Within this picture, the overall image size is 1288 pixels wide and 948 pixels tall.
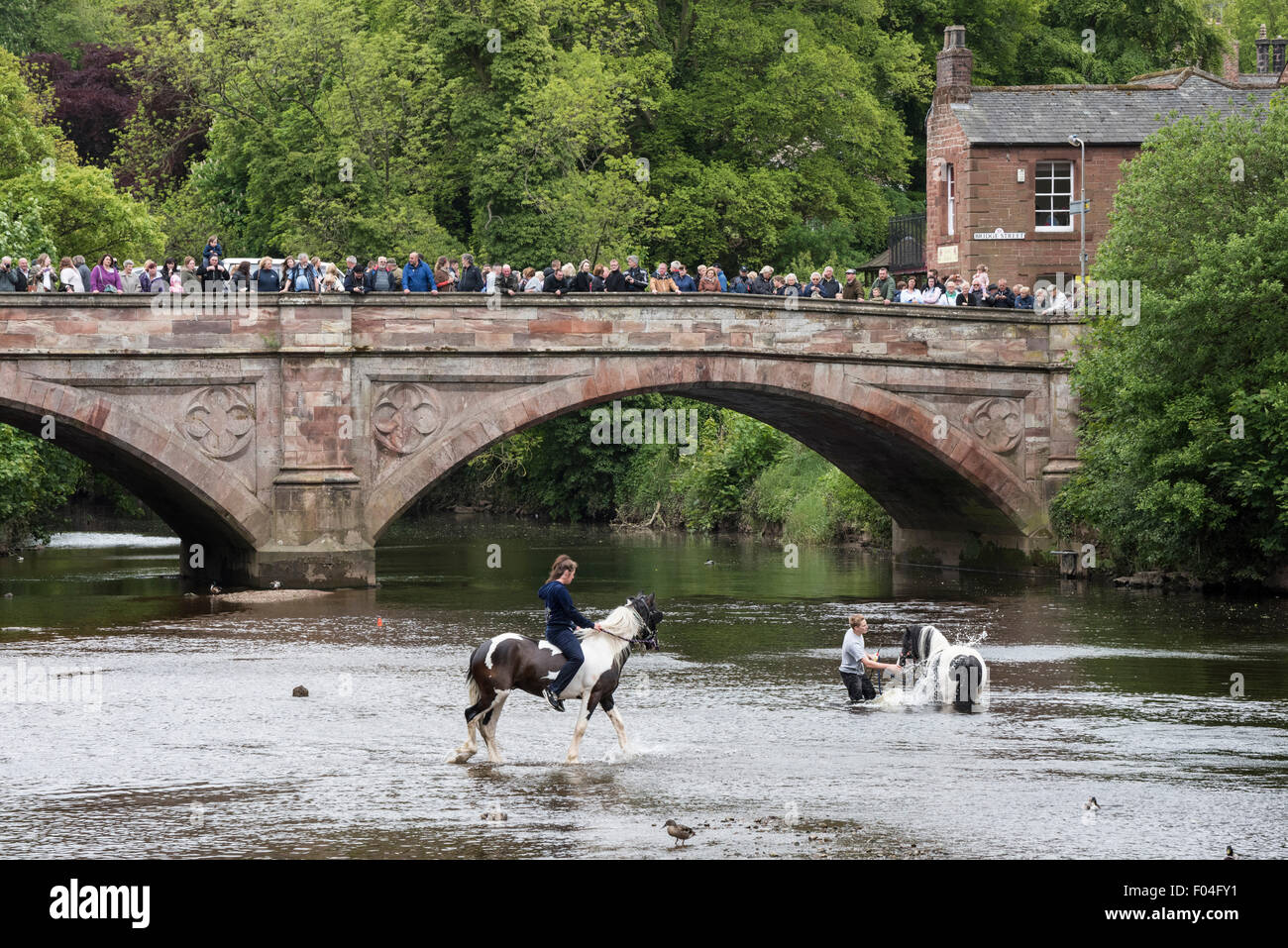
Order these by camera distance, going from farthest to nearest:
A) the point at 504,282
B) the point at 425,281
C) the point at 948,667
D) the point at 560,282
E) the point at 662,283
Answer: the point at 662,283 → the point at 504,282 → the point at 560,282 → the point at 425,281 → the point at 948,667

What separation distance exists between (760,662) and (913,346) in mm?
13573

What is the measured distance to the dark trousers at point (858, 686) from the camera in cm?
1992

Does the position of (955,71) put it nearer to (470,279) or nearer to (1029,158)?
(1029,158)

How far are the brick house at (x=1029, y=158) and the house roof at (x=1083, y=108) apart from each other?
0.03 metres

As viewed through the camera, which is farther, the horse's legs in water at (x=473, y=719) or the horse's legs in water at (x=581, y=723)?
the horse's legs in water at (x=581, y=723)

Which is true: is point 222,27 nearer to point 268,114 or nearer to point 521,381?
point 268,114

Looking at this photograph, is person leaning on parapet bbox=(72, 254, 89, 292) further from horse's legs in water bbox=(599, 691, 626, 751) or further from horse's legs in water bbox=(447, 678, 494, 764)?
horse's legs in water bbox=(599, 691, 626, 751)

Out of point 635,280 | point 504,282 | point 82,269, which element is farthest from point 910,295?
point 82,269

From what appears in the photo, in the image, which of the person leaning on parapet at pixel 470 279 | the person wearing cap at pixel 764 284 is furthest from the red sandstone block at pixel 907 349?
the person leaning on parapet at pixel 470 279

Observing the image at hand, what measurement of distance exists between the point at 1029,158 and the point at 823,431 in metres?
13.6

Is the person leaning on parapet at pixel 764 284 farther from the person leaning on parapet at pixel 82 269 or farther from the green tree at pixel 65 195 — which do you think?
the green tree at pixel 65 195

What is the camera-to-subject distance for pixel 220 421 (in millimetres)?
32281

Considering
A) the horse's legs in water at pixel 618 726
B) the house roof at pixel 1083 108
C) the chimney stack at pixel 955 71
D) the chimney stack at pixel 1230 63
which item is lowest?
the horse's legs in water at pixel 618 726
